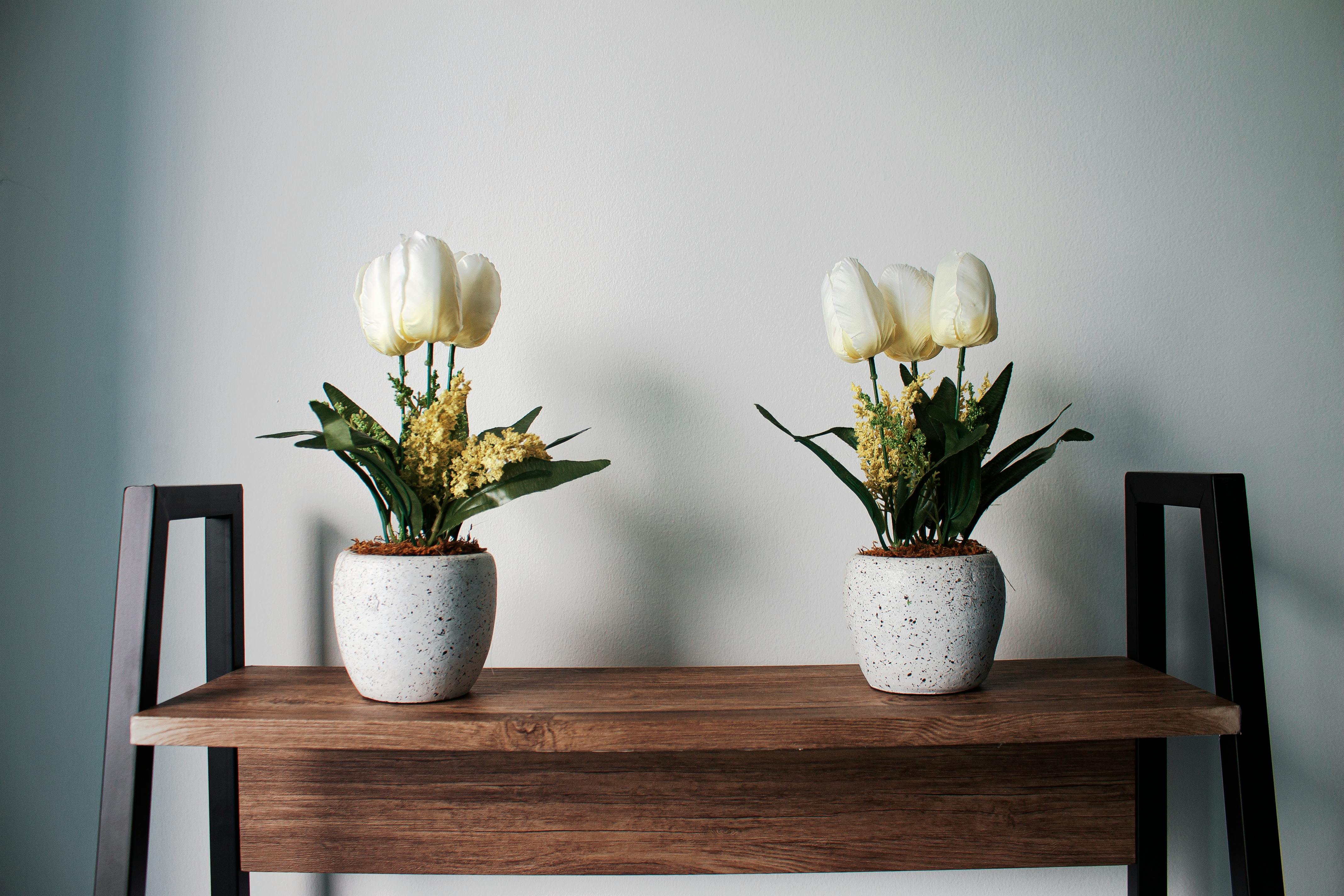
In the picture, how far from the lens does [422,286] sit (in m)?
0.64

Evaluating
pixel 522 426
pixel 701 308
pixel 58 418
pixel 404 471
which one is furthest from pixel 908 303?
pixel 58 418

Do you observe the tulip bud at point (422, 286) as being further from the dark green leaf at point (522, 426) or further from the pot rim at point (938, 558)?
the pot rim at point (938, 558)

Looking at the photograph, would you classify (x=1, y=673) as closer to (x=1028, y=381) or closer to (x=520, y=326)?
(x=520, y=326)

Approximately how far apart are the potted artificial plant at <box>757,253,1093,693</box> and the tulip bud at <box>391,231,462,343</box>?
1.02 feet

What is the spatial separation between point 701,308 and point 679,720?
18.7 inches

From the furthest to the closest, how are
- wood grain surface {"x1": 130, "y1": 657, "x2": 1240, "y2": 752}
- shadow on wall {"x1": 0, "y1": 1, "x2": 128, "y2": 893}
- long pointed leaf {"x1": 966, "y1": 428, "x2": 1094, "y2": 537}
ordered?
shadow on wall {"x1": 0, "y1": 1, "x2": 128, "y2": 893} → long pointed leaf {"x1": 966, "y1": 428, "x2": 1094, "y2": 537} → wood grain surface {"x1": 130, "y1": 657, "x2": 1240, "y2": 752}

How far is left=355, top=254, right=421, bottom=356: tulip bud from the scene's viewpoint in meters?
0.65

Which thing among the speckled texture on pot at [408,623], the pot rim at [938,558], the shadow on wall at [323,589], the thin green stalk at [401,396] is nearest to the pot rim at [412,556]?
the speckled texture on pot at [408,623]

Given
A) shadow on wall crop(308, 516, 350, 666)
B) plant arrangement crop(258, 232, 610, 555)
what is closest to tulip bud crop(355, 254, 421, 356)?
plant arrangement crop(258, 232, 610, 555)

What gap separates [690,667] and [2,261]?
36.9 inches

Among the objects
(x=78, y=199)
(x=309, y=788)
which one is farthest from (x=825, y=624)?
(x=78, y=199)

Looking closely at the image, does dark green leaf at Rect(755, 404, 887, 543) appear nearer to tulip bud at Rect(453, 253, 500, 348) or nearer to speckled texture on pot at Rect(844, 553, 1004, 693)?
speckled texture on pot at Rect(844, 553, 1004, 693)

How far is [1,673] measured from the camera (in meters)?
0.88

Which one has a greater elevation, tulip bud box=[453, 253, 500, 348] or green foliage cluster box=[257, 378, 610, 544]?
tulip bud box=[453, 253, 500, 348]
